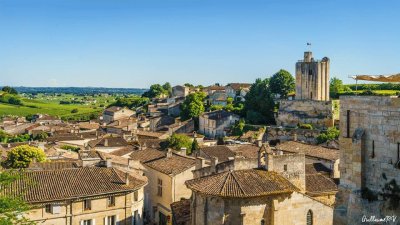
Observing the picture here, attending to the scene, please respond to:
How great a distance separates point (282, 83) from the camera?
9419 cm

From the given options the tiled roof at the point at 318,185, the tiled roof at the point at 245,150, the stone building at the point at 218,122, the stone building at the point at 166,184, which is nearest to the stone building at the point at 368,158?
the tiled roof at the point at 318,185

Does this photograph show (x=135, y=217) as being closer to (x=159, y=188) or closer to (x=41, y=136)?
(x=159, y=188)

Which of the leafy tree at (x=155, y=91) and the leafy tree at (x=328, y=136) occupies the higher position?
the leafy tree at (x=155, y=91)

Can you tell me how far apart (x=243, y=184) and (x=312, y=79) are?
62.0 metres

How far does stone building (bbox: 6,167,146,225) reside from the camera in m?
27.6

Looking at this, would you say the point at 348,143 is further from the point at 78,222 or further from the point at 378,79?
the point at 78,222

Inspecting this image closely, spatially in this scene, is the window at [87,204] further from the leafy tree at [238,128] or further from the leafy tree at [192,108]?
the leafy tree at [192,108]

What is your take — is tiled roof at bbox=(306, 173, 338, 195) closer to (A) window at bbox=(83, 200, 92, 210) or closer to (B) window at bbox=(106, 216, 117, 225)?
(B) window at bbox=(106, 216, 117, 225)

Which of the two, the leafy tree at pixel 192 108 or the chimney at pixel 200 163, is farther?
the leafy tree at pixel 192 108

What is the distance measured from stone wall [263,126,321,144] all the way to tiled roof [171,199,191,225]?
3808 centimetres

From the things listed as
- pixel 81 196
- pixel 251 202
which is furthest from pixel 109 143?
pixel 251 202

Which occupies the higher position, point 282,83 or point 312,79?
point 312,79

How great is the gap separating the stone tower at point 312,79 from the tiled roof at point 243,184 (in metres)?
58.8

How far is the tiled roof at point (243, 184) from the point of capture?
24047 mm
